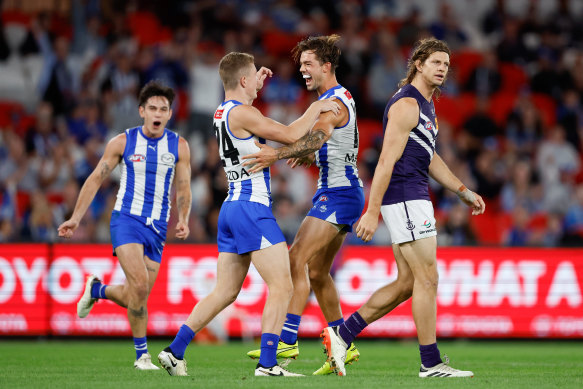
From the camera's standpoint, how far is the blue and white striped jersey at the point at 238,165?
7.49 meters

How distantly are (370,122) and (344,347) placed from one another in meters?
10.6

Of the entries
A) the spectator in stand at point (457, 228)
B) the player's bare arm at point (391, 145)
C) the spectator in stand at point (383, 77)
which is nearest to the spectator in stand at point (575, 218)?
the spectator in stand at point (457, 228)

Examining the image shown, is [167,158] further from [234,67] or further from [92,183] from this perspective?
[234,67]

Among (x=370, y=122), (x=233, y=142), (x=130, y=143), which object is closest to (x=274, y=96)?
(x=370, y=122)

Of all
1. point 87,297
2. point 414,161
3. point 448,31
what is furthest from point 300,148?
point 448,31

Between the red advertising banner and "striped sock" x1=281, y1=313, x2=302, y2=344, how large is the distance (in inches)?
205

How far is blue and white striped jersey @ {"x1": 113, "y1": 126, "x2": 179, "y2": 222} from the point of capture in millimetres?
9266

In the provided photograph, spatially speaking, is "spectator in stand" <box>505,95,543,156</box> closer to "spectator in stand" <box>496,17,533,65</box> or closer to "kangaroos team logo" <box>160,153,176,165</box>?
"spectator in stand" <box>496,17,533,65</box>

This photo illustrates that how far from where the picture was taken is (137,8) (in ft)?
63.6

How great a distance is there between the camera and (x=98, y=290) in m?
A: 9.77

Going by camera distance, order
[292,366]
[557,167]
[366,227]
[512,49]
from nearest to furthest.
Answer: [366,227] < [292,366] < [557,167] < [512,49]

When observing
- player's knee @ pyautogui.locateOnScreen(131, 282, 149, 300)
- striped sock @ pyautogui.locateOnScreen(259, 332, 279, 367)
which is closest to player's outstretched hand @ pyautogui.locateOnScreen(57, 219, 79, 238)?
player's knee @ pyautogui.locateOnScreen(131, 282, 149, 300)

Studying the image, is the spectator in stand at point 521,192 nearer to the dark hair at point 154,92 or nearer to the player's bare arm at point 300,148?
the dark hair at point 154,92

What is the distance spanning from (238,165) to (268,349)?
1539 millimetres
